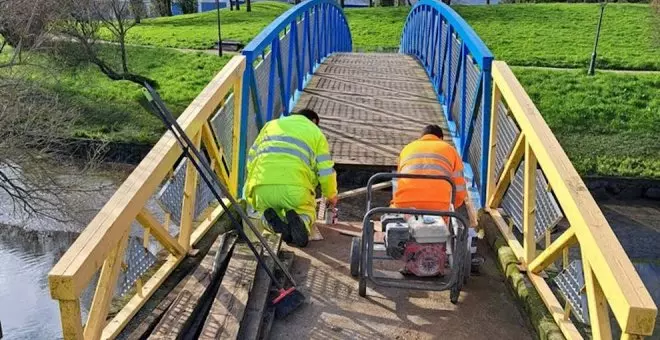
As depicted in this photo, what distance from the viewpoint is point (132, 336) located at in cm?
311

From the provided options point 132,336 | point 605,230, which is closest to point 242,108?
point 132,336

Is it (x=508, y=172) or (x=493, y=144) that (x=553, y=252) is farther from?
(x=493, y=144)

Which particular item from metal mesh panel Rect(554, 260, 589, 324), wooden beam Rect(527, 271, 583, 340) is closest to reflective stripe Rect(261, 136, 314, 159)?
wooden beam Rect(527, 271, 583, 340)

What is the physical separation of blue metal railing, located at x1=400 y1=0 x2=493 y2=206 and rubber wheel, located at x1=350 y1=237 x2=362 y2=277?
1.54m

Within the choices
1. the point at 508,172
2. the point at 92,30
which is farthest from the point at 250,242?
the point at 92,30

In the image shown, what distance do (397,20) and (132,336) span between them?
29.9 meters

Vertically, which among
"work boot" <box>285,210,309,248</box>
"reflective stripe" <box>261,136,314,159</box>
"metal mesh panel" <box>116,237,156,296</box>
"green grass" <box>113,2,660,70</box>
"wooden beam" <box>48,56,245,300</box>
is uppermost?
"wooden beam" <box>48,56,245,300</box>

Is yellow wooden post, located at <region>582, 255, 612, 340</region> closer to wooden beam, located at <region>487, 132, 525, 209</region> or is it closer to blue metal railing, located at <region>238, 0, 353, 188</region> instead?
wooden beam, located at <region>487, 132, 525, 209</region>

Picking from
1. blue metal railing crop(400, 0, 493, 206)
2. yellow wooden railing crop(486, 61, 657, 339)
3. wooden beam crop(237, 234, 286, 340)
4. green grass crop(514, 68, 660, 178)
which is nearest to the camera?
yellow wooden railing crop(486, 61, 657, 339)

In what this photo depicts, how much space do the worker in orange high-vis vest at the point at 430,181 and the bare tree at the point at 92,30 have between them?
1572 cm

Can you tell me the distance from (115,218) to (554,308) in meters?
2.15

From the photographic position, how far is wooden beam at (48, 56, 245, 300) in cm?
242

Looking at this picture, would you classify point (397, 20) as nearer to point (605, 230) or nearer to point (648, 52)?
point (648, 52)

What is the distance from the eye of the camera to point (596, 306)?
273 cm
